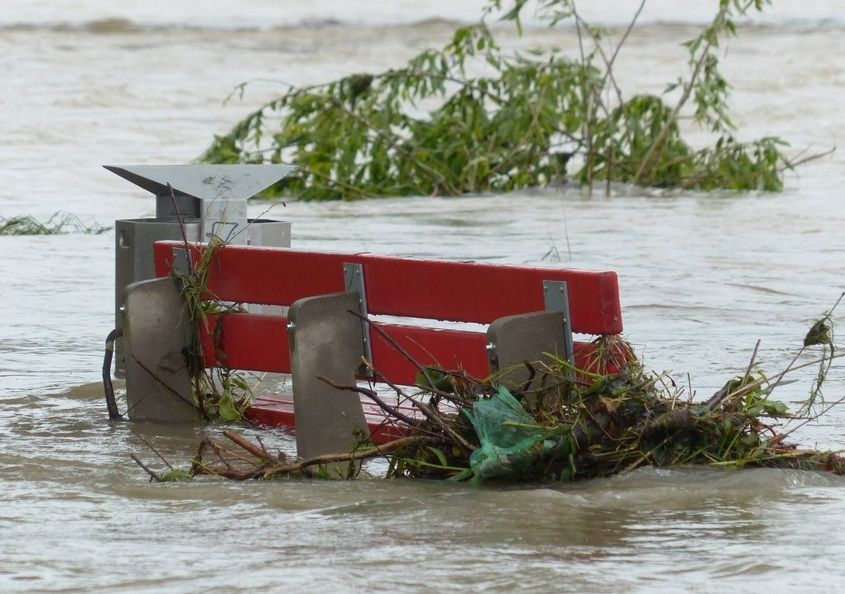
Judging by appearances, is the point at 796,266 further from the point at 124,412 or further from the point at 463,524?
the point at 463,524

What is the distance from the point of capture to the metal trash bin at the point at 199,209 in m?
7.02

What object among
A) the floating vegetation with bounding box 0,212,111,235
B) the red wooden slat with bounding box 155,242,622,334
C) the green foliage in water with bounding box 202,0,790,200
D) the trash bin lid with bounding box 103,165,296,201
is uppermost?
the green foliage in water with bounding box 202,0,790,200

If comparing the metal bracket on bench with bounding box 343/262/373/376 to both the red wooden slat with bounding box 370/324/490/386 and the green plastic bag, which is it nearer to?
the red wooden slat with bounding box 370/324/490/386

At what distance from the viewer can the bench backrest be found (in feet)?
17.7

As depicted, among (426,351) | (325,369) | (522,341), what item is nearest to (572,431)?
(522,341)

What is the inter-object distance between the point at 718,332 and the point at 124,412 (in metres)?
3.44

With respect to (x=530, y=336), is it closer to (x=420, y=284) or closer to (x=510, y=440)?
(x=510, y=440)

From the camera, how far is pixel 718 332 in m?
8.98

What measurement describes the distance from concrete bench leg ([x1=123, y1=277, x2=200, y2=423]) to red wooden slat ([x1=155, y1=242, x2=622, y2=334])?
0.21 metres

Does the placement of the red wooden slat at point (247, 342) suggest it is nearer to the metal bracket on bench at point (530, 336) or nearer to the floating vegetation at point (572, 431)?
the floating vegetation at point (572, 431)

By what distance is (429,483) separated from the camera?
538 centimetres

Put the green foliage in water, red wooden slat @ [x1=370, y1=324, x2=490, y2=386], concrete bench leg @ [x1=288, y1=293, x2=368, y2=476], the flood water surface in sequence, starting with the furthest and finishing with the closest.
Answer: the green foliage in water
concrete bench leg @ [x1=288, y1=293, x2=368, y2=476]
red wooden slat @ [x1=370, y1=324, x2=490, y2=386]
the flood water surface

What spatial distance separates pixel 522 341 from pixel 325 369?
868 mm

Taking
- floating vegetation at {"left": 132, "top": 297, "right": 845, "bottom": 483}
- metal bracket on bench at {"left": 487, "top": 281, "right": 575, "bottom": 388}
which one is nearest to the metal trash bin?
floating vegetation at {"left": 132, "top": 297, "right": 845, "bottom": 483}
